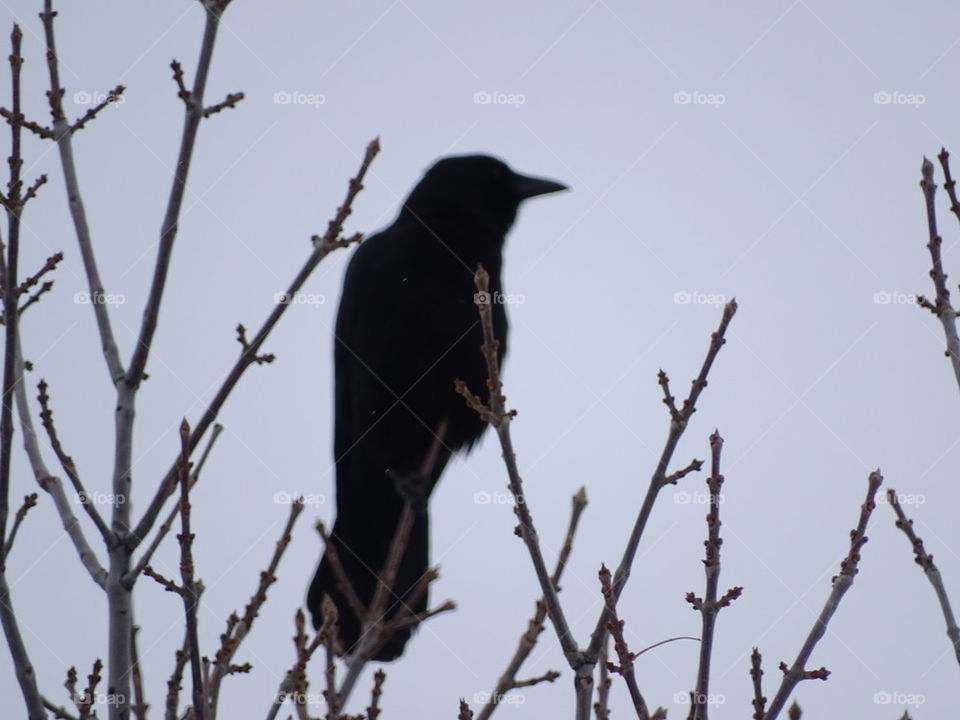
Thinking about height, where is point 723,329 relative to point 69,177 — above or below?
above

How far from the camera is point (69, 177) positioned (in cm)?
303

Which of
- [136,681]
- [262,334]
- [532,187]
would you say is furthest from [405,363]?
[136,681]

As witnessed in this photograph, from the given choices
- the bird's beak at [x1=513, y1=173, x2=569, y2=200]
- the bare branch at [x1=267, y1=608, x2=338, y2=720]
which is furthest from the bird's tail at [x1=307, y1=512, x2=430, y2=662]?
the bird's beak at [x1=513, y1=173, x2=569, y2=200]

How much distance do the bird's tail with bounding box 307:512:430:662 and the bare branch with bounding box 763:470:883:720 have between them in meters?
1.98

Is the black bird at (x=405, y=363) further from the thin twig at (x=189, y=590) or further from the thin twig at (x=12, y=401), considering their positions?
the thin twig at (x=189, y=590)

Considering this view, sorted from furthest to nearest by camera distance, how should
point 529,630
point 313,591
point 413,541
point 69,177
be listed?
1. point 413,541
2. point 313,591
3. point 69,177
4. point 529,630

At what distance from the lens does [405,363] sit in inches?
204

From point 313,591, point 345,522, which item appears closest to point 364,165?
point 313,591

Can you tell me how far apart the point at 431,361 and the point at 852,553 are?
304 cm

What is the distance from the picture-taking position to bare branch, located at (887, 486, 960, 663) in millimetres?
2498

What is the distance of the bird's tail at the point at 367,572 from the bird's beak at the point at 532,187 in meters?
2.20

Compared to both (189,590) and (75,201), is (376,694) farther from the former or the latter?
(75,201)

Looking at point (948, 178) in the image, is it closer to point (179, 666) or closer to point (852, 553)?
point (852, 553)

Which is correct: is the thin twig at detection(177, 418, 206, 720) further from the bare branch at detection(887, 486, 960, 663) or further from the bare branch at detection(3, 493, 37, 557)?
the bare branch at detection(887, 486, 960, 663)
